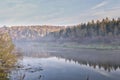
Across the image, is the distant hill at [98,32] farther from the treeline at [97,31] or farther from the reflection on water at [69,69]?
the reflection on water at [69,69]

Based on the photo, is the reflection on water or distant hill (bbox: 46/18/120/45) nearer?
the reflection on water

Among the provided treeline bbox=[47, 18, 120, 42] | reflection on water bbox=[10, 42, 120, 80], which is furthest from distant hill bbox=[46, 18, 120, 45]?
reflection on water bbox=[10, 42, 120, 80]

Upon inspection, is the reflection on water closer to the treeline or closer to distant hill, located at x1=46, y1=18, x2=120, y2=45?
distant hill, located at x1=46, y1=18, x2=120, y2=45

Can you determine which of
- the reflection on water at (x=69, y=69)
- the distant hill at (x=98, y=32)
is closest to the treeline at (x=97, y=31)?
the distant hill at (x=98, y=32)

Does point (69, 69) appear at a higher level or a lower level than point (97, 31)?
lower

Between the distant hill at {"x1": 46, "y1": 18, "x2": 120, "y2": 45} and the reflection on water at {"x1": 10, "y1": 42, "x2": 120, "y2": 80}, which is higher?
the distant hill at {"x1": 46, "y1": 18, "x2": 120, "y2": 45}

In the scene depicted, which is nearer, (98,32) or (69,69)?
(69,69)

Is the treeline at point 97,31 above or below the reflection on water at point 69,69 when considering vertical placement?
above

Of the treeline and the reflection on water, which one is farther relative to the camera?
the treeline

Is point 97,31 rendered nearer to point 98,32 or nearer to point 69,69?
point 98,32

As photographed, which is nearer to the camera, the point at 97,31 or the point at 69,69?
the point at 69,69

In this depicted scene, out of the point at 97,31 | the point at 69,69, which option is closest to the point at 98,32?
the point at 97,31

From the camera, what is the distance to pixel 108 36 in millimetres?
142375

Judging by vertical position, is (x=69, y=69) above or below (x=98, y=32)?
below
